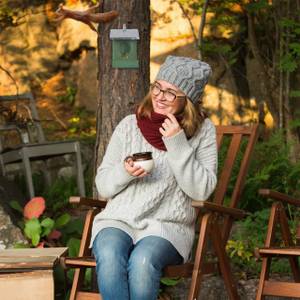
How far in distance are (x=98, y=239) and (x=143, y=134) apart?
549mm

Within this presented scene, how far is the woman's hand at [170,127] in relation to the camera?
3.91m

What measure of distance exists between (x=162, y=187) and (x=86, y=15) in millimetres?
1159

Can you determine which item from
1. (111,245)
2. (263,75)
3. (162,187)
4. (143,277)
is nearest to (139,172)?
(162,187)

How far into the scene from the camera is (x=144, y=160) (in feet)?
12.6

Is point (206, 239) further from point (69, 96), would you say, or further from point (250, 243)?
point (69, 96)

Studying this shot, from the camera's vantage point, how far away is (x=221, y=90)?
893 centimetres

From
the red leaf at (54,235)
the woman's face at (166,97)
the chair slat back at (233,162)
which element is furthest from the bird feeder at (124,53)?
the red leaf at (54,235)

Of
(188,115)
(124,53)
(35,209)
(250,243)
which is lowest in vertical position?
(250,243)

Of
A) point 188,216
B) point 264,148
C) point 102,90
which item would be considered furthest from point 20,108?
point 188,216

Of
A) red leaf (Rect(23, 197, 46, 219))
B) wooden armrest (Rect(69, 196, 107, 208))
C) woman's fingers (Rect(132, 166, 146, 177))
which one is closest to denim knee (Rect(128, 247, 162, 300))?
woman's fingers (Rect(132, 166, 146, 177))

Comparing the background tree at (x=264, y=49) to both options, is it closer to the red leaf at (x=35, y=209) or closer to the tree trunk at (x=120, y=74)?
the tree trunk at (x=120, y=74)

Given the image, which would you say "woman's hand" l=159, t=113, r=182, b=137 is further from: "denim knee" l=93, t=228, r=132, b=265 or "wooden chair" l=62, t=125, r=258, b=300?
"denim knee" l=93, t=228, r=132, b=265

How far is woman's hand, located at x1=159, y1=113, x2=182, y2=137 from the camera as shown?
12.8 feet

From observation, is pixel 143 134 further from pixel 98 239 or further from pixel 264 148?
pixel 264 148
